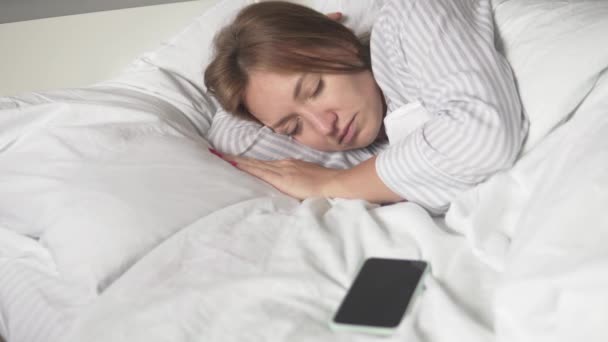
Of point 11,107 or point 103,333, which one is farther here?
point 11,107

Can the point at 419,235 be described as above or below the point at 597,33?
below

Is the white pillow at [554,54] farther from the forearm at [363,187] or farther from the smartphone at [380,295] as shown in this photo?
the smartphone at [380,295]

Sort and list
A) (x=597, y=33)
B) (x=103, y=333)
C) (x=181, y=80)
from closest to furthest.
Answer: (x=103, y=333)
(x=597, y=33)
(x=181, y=80)

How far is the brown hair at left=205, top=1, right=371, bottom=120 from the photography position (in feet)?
3.81

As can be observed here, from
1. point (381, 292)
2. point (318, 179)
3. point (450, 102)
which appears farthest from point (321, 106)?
point (381, 292)

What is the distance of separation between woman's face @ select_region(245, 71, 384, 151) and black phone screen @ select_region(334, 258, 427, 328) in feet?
1.43

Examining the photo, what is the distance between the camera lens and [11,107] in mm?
1252

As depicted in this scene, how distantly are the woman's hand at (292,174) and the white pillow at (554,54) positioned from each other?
37cm

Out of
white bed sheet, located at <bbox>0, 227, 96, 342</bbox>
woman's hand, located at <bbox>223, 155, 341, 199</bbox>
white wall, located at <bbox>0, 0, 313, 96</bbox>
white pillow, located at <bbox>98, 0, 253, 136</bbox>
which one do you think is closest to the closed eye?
woman's hand, located at <bbox>223, 155, 341, 199</bbox>

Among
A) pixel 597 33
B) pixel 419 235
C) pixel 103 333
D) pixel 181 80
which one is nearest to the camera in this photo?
pixel 103 333

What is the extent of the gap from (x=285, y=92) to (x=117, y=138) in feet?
1.06

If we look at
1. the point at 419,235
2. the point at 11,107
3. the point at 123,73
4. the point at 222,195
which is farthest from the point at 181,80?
the point at 419,235

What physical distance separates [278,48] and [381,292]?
610mm

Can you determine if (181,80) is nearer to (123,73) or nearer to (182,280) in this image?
(123,73)
